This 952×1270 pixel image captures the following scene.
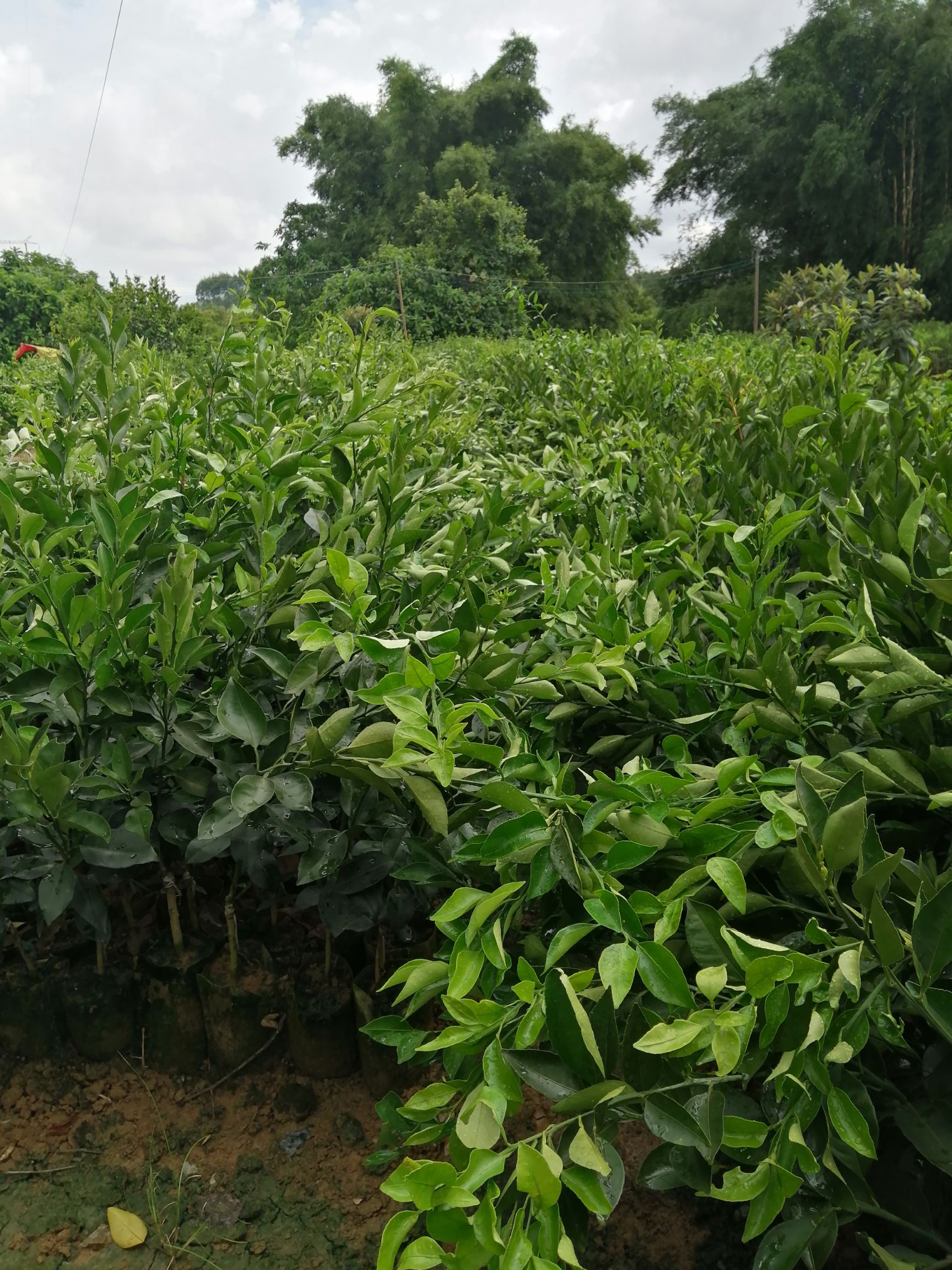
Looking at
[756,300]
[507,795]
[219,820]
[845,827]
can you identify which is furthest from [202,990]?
[756,300]

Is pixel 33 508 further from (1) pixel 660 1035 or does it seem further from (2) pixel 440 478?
(1) pixel 660 1035

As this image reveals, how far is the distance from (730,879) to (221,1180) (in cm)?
117

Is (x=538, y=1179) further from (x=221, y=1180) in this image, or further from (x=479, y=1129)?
(x=221, y=1180)

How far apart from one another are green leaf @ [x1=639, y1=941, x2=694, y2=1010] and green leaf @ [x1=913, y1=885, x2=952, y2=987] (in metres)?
0.19

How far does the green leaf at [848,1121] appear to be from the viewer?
73 centimetres

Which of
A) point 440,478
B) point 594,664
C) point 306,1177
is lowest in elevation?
point 306,1177

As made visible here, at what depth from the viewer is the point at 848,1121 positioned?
742mm

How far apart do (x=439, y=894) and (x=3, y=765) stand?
0.72 metres

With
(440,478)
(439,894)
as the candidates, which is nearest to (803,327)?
(440,478)

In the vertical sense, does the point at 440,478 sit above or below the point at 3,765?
above

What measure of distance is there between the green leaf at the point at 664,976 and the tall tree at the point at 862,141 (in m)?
28.8

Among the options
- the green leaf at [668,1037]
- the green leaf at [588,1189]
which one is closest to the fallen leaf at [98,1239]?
the green leaf at [588,1189]

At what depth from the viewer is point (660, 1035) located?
71 centimetres

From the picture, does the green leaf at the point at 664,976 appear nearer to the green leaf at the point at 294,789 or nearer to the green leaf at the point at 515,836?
the green leaf at the point at 515,836
